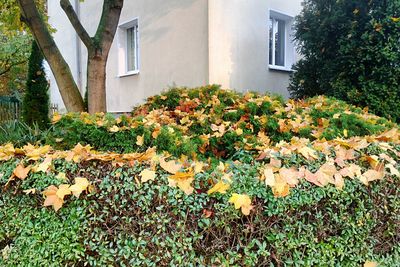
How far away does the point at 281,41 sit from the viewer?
357 inches

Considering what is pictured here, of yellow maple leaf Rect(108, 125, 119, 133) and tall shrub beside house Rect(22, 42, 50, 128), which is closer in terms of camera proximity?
yellow maple leaf Rect(108, 125, 119, 133)

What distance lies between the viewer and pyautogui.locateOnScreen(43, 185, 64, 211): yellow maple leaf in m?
1.99

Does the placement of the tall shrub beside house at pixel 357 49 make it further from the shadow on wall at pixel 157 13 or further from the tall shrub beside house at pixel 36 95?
the tall shrub beside house at pixel 36 95

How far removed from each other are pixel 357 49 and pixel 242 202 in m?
5.02

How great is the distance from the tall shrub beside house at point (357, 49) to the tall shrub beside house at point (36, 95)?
5.87 m

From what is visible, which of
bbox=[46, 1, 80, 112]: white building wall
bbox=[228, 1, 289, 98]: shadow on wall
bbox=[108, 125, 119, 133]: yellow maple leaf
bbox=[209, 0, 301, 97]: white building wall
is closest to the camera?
bbox=[108, 125, 119, 133]: yellow maple leaf

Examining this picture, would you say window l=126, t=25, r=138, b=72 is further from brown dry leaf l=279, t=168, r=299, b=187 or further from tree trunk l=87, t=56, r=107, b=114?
brown dry leaf l=279, t=168, r=299, b=187

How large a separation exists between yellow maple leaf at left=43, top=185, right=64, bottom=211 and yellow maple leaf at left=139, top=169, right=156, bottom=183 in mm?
475

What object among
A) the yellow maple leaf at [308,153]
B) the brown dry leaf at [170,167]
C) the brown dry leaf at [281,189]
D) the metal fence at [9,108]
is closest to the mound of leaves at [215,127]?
the yellow maple leaf at [308,153]

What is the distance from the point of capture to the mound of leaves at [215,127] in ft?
11.2

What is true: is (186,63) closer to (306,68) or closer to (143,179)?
(306,68)

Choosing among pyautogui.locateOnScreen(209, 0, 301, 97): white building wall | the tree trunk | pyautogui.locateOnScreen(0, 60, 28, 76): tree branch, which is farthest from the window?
pyautogui.locateOnScreen(0, 60, 28, 76): tree branch

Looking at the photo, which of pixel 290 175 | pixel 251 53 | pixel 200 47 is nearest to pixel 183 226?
pixel 290 175

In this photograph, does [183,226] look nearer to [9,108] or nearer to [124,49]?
[124,49]
